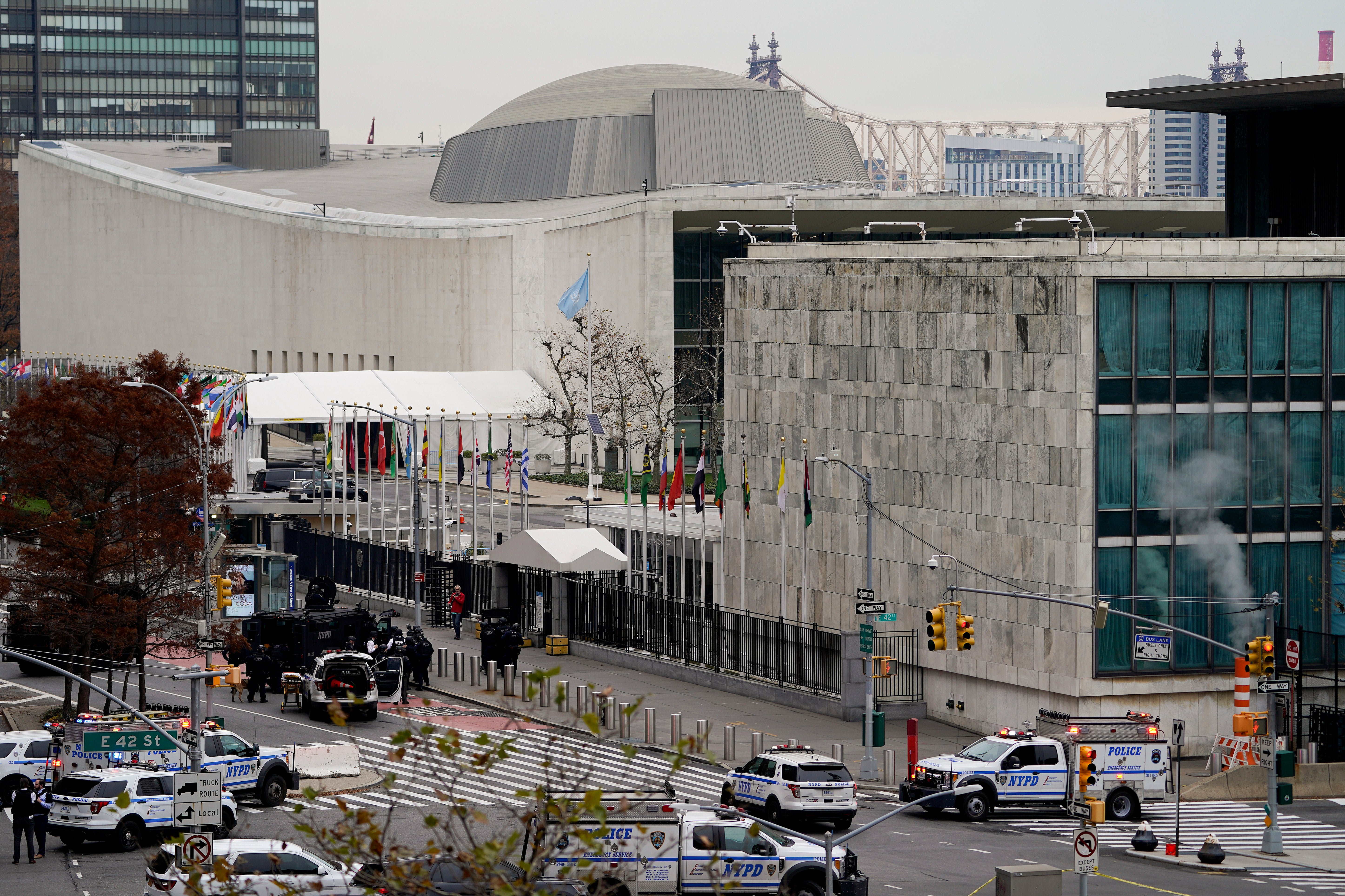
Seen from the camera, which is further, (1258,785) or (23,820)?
(1258,785)

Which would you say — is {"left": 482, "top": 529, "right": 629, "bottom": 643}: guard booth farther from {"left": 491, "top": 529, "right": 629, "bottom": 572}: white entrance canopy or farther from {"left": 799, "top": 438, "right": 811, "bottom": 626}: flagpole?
{"left": 799, "top": 438, "right": 811, "bottom": 626}: flagpole

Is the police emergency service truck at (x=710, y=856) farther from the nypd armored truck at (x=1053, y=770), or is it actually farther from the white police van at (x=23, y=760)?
Answer: the white police van at (x=23, y=760)

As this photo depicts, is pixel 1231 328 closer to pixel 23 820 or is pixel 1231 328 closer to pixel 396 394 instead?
pixel 23 820

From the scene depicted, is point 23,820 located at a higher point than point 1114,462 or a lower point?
lower

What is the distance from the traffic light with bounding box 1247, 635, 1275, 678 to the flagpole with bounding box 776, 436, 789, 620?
16.4 m

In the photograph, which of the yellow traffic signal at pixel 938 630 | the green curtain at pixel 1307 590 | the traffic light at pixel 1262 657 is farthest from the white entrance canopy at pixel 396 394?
the traffic light at pixel 1262 657

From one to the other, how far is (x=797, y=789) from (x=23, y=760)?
15663 mm

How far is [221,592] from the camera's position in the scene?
4569cm

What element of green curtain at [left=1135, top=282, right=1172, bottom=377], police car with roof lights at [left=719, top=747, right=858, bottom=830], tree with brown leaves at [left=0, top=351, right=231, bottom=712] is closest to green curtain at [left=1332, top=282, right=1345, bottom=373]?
green curtain at [left=1135, top=282, right=1172, bottom=377]

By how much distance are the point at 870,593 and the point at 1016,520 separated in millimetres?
5442

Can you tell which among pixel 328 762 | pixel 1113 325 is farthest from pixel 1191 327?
pixel 328 762

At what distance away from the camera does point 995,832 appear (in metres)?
36.9

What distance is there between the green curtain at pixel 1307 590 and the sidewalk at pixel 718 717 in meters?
8.34

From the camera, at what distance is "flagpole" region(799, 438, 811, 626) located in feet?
170
